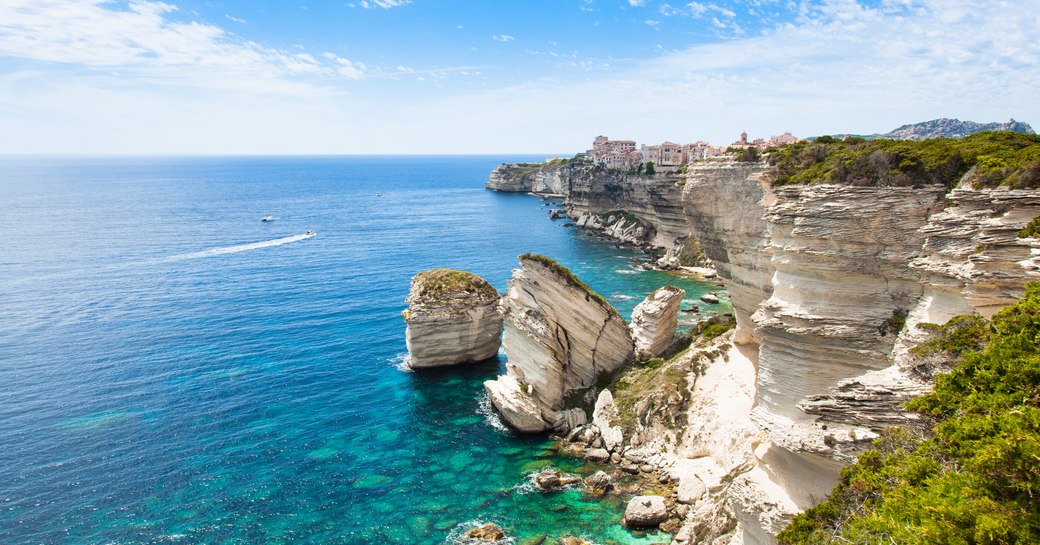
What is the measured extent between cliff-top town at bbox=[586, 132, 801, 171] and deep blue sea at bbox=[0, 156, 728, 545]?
38.4 m

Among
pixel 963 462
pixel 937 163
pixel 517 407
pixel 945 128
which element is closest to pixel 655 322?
pixel 517 407

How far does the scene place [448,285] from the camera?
48906mm

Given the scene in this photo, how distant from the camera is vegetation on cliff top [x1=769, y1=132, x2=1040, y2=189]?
22.3 meters

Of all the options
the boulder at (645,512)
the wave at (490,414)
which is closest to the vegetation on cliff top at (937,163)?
the boulder at (645,512)

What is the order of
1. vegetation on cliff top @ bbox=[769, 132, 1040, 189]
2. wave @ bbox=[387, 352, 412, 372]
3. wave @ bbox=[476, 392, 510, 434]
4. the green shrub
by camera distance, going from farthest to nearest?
1. wave @ bbox=[387, 352, 412, 372]
2. wave @ bbox=[476, 392, 510, 434]
3. vegetation on cliff top @ bbox=[769, 132, 1040, 189]
4. the green shrub

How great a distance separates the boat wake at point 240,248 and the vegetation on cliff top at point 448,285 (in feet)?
180

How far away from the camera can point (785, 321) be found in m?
26.2

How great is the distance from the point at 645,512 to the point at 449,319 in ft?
80.9

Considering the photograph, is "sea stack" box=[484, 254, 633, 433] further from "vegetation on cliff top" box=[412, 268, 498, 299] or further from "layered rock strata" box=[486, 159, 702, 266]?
"layered rock strata" box=[486, 159, 702, 266]

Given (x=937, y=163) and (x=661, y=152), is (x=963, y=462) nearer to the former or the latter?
(x=937, y=163)

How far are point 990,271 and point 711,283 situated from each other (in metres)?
57.8

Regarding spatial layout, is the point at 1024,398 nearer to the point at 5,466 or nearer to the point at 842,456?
the point at 842,456

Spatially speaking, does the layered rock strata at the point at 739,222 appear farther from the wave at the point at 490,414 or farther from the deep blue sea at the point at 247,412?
the wave at the point at 490,414

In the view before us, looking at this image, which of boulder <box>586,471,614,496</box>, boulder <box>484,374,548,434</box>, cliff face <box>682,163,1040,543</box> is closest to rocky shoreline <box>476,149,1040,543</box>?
cliff face <box>682,163,1040,543</box>
